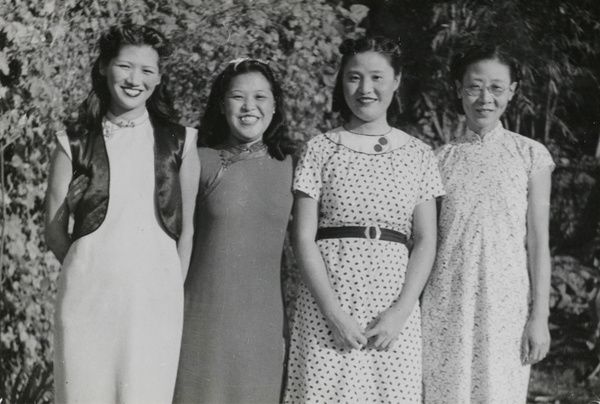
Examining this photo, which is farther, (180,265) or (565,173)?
(565,173)

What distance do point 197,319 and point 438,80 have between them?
8.00ft

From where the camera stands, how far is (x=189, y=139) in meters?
3.53

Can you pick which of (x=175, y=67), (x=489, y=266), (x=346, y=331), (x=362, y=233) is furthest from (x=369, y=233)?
(x=175, y=67)

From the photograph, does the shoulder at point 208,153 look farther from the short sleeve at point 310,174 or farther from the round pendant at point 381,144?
the round pendant at point 381,144

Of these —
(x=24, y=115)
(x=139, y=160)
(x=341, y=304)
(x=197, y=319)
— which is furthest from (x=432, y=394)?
(x=24, y=115)

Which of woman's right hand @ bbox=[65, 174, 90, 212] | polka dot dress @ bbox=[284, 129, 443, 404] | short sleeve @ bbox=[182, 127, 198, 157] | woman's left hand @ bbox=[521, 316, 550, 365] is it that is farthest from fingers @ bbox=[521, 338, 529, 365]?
woman's right hand @ bbox=[65, 174, 90, 212]

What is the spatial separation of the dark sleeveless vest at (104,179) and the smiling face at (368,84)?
2.40ft

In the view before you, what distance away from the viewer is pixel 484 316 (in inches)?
135

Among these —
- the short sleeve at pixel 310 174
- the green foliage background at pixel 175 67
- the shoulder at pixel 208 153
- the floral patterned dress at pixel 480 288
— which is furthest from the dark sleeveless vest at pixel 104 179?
the green foliage background at pixel 175 67

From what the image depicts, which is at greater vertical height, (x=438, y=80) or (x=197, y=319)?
(x=438, y=80)

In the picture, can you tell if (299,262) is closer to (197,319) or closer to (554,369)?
(197,319)

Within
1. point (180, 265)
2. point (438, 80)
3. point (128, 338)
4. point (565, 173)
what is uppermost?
point (438, 80)

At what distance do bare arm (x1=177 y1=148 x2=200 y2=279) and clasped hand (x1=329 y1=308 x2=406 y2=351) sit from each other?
64cm

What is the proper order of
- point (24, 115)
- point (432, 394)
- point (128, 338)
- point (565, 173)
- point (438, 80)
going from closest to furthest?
point (128, 338)
point (432, 394)
point (24, 115)
point (438, 80)
point (565, 173)
